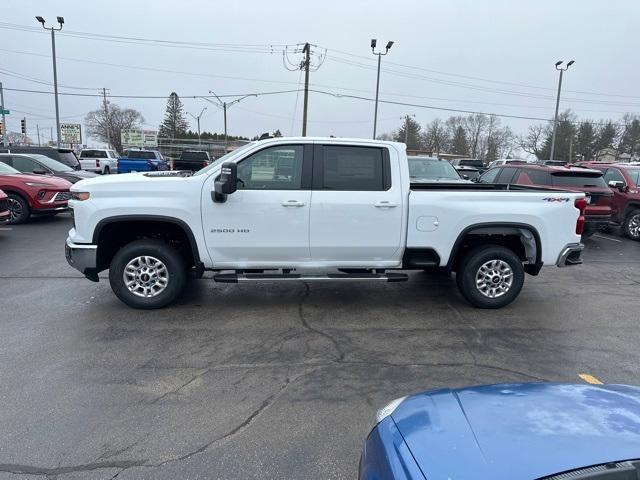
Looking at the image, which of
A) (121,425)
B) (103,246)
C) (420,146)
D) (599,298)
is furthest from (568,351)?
(420,146)

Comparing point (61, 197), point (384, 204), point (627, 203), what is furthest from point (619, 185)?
point (61, 197)

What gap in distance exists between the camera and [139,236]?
5.65 m

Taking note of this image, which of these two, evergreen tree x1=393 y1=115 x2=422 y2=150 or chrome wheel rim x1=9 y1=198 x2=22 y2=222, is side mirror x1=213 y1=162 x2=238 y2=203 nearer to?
chrome wheel rim x1=9 y1=198 x2=22 y2=222

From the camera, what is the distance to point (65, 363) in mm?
4117

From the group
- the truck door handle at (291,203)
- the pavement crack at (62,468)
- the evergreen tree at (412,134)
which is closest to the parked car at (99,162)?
the truck door handle at (291,203)

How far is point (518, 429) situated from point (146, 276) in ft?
14.8

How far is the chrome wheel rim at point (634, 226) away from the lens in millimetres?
11562

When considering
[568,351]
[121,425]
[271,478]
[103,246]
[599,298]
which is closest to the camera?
[271,478]

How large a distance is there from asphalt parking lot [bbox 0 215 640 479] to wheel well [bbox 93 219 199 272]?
0.64 meters

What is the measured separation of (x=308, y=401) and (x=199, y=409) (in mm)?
815

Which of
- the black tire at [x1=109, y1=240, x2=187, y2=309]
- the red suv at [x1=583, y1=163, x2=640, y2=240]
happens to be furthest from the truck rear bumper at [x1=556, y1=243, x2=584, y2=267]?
the red suv at [x1=583, y1=163, x2=640, y2=240]

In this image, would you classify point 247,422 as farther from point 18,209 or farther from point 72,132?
point 72,132

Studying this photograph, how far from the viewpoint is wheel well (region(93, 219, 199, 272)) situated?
5.27m

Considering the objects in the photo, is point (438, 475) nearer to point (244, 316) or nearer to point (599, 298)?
point (244, 316)
